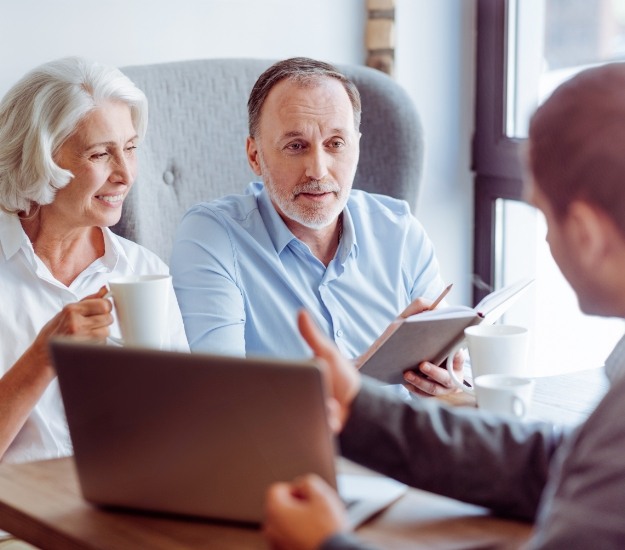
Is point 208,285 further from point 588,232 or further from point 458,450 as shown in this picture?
point 588,232

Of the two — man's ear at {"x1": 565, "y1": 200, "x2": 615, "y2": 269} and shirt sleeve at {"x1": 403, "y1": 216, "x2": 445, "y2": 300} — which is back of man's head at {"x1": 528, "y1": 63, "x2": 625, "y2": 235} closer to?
man's ear at {"x1": 565, "y1": 200, "x2": 615, "y2": 269}

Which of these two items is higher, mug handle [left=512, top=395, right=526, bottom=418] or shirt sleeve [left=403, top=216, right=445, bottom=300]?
mug handle [left=512, top=395, right=526, bottom=418]

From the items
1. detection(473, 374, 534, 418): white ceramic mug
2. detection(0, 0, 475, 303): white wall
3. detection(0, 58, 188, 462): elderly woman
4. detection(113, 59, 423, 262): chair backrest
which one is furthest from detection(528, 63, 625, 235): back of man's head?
detection(0, 0, 475, 303): white wall

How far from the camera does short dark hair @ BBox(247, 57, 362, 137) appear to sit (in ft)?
7.14

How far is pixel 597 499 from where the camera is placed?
87cm

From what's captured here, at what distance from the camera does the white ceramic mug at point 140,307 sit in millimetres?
1368

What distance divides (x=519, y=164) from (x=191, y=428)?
2299 millimetres

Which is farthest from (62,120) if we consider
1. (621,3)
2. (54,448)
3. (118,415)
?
(621,3)

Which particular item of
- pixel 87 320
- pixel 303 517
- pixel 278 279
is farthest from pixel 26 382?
pixel 303 517

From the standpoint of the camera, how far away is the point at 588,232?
95 centimetres

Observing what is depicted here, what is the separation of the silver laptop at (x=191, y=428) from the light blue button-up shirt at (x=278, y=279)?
2.66 feet

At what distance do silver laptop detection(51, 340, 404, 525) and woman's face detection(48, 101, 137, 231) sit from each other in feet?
2.49

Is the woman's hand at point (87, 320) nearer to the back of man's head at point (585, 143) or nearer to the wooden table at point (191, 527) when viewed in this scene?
the wooden table at point (191, 527)

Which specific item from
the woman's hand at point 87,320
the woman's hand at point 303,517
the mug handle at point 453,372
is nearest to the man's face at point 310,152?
the mug handle at point 453,372
